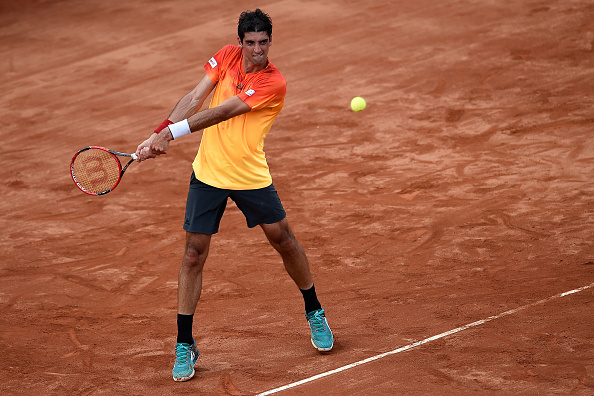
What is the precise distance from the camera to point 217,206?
5145mm

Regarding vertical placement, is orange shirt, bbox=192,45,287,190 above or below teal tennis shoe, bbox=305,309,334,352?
above

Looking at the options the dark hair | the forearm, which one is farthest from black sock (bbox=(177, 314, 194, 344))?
the dark hair

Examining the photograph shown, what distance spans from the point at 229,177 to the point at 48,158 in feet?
19.5

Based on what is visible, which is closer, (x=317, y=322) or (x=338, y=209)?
(x=317, y=322)

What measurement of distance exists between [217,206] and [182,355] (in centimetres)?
101

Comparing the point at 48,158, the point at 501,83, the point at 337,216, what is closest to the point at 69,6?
the point at 48,158

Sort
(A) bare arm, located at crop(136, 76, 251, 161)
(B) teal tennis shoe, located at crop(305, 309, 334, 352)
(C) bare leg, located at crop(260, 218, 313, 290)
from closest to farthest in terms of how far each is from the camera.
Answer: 1. (A) bare arm, located at crop(136, 76, 251, 161)
2. (C) bare leg, located at crop(260, 218, 313, 290)
3. (B) teal tennis shoe, located at crop(305, 309, 334, 352)

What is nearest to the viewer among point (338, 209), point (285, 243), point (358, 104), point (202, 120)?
point (202, 120)

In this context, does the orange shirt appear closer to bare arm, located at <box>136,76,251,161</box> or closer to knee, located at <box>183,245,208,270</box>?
bare arm, located at <box>136,76,251,161</box>

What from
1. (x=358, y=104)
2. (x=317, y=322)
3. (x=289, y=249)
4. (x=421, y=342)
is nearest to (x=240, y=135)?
(x=289, y=249)

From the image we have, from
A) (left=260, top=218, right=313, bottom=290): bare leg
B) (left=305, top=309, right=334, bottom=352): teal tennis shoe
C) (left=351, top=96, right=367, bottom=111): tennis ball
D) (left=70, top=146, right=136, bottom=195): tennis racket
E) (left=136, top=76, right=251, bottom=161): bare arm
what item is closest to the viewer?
(left=136, top=76, right=251, bottom=161): bare arm

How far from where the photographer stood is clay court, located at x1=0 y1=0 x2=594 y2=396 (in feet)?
17.5

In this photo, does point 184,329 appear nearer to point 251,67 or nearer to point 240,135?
point 240,135

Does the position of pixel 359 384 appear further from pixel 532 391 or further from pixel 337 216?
pixel 337 216
